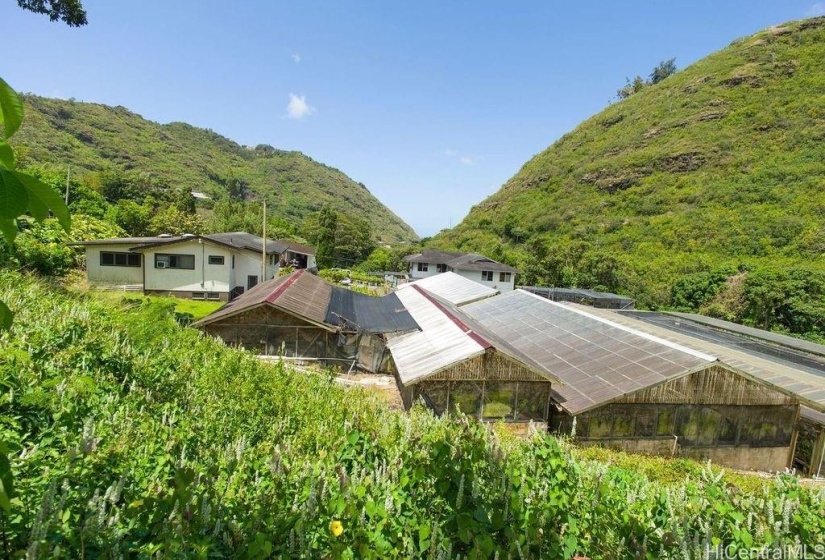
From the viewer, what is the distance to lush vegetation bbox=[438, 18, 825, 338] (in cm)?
3538

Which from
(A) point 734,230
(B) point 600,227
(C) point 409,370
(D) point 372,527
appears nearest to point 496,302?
A: (C) point 409,370

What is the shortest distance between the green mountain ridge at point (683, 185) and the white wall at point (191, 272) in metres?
33.0

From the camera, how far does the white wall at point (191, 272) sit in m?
24.3

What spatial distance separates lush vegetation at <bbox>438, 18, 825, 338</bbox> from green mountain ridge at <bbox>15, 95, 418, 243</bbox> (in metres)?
53.3

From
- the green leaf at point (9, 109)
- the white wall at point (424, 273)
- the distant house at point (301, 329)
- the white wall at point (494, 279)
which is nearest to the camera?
the green leaf at point (9, 109)

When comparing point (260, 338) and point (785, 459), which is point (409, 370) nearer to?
point (260, 338)

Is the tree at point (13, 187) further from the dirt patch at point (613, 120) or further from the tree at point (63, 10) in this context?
the dirt patch at point (613, 120)

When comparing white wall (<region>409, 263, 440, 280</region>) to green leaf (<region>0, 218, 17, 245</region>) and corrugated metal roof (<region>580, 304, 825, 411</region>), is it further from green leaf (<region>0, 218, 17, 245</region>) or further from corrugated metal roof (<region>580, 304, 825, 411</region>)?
green leaf (<region>0, 218, 17, 245</region>)

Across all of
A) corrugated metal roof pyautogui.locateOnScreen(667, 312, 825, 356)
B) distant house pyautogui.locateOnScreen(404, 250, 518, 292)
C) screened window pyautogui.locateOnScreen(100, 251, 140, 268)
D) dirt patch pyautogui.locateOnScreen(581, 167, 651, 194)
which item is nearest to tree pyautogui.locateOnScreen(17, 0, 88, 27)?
screened window pyautogui.locateOnScreen(100, 251, 140, 268)

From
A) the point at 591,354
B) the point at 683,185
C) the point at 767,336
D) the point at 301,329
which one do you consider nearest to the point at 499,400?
the point at 591,354

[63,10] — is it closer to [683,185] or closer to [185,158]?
[683,185]

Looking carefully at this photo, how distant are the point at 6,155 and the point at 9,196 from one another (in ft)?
0.45

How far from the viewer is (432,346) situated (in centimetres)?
1243

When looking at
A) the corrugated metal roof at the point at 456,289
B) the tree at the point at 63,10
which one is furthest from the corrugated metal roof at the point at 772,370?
the tree at the point at 63,10
